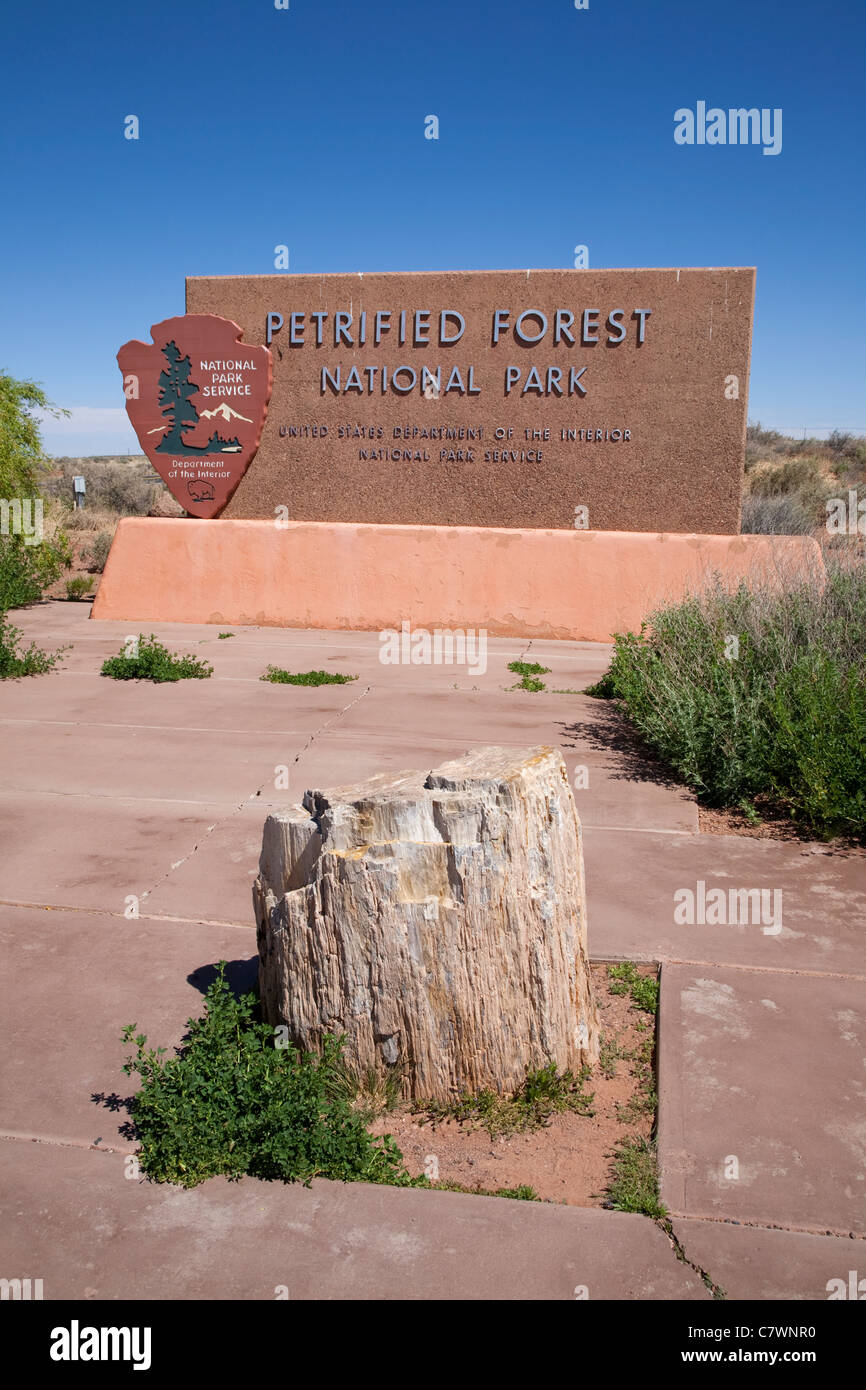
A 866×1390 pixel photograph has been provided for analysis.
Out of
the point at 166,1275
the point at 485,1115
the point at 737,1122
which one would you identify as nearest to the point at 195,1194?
the point at 166,1275

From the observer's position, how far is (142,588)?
496 inches

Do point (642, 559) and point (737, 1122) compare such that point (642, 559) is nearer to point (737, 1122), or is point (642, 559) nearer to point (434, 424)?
point (434, 424)

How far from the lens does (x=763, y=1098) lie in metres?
3.29

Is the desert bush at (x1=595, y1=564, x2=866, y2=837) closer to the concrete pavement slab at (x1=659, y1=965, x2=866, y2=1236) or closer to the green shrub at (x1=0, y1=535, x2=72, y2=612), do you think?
the concrete pavement slab at (x1=659, y1=965, x2=866, y2=1236)

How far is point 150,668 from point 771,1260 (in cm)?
764

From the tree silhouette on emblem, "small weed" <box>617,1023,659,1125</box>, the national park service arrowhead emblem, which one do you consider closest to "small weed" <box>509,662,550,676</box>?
the national park service arrowhead emblem

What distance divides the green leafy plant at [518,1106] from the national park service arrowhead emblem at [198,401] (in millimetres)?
10099

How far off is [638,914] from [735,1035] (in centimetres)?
103

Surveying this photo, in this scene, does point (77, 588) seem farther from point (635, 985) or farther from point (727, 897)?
point (635, 985)

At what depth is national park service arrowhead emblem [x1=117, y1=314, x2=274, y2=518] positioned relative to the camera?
12148mm

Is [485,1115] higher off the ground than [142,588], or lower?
lower

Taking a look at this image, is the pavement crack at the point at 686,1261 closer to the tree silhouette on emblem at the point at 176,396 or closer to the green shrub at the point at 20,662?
the green shrub at the point at 20,662

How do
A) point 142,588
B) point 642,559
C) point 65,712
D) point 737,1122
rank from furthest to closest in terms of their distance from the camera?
point 142,588
point 642,559
point 65,712
point 737,1122

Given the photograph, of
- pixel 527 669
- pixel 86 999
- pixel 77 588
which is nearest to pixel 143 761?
pixel 86 999
